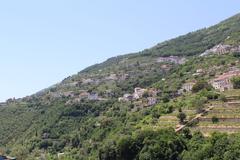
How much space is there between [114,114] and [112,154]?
3499 cm

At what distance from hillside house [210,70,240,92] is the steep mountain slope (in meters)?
4.33

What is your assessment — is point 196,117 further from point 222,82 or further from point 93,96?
point 93,96

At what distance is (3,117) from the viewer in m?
126

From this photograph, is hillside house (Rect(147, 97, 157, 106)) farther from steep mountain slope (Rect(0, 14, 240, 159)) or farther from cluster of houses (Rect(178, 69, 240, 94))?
cluster of houses (Rect(178, 69, 240, 94))

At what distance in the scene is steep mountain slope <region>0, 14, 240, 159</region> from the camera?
3450 inches

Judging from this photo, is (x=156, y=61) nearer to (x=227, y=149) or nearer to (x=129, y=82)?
(x=129, y=82)

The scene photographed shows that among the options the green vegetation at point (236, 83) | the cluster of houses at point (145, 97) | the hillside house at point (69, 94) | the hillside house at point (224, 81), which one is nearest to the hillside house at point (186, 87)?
the hillside house at point (224, 81)

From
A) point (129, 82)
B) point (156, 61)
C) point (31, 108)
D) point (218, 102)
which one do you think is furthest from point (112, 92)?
point (218, 102)

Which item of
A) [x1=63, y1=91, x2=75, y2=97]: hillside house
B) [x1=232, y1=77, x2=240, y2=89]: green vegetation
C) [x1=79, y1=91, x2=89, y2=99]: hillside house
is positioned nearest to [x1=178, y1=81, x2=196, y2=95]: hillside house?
[x1=232, y1=77, x2=240, y2=89]: green vegetation

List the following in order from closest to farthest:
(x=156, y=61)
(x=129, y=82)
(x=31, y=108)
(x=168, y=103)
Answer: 1. (x=168, y=103)
2. (x=31, y=108)
3. (x=129, y=82)
4. (x=156, y=61)

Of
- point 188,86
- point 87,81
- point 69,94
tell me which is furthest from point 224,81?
point 87,81

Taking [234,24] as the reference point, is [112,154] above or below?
below

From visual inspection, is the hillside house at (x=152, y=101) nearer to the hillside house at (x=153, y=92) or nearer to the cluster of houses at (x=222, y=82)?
the hillside house at (x=153, y=92)

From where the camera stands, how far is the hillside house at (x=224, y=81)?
89.9 metres
